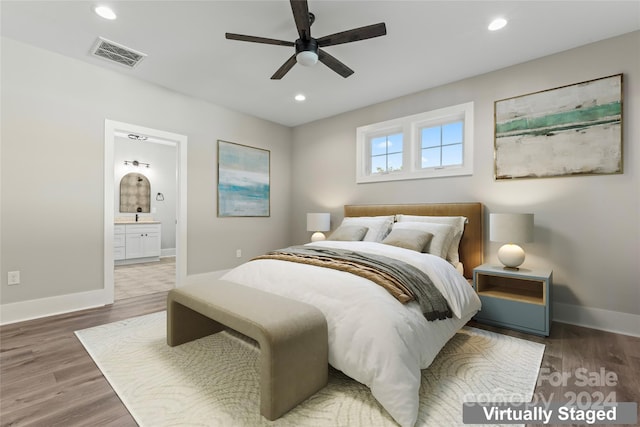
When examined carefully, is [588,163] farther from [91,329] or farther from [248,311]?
[91,329]

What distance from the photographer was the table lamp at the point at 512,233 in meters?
2.64

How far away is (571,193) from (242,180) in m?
4.13

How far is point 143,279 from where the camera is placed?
14.7 ft

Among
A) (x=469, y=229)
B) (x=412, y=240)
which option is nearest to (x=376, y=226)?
(x=412, y=240)

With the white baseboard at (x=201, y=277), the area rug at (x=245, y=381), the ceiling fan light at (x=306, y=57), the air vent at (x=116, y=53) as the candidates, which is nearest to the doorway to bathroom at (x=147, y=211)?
the white baseboard at (x=201, y=277)

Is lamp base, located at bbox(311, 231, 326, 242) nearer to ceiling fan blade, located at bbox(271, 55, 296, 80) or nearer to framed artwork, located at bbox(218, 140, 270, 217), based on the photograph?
framed artwork, located at bbox(218, 140, 270, 217)

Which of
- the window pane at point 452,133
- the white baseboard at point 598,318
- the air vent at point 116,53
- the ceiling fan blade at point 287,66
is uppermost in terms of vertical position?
the air vent at point 116,53

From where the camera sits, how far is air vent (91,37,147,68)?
272 centimetres

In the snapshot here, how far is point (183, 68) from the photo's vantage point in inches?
126

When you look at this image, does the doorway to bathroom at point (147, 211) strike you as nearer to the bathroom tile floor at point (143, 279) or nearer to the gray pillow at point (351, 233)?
the bathroom tile floor at point (143, 279)

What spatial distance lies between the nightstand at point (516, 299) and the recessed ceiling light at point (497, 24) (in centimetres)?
215

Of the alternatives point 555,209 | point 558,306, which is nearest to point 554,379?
point 558,306

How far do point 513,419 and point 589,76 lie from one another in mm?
3043

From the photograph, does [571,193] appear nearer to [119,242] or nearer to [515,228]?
[515,228]
